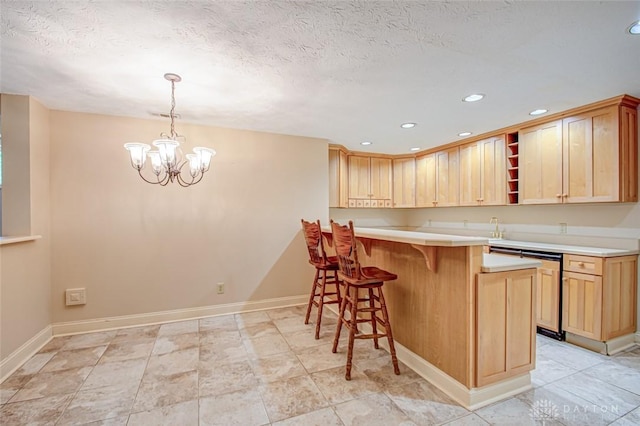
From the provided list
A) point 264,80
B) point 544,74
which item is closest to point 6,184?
point 264,80

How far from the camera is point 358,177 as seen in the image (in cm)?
500

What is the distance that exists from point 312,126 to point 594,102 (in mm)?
2825

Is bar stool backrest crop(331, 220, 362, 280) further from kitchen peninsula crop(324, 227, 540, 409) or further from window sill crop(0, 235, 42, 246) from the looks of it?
window sill crop(0, 235, 42, 246)

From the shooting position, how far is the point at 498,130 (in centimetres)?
376

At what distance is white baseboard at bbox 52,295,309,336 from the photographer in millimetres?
3055

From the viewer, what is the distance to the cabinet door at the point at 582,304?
2602 mm

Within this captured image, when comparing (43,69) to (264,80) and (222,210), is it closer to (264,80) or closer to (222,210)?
(264,80)

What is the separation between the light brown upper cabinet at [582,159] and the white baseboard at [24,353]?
17.0 feet

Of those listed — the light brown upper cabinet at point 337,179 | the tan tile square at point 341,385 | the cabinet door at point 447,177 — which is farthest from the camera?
the light brown upper cabinet at point 337,179

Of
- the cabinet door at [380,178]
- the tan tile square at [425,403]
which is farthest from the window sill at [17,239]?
the cabinet door at [380,178]

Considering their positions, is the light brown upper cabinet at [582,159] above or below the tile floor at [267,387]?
above

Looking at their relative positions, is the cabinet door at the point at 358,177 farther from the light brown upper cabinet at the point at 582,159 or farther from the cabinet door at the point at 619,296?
the cabinet door at the point at 619,296

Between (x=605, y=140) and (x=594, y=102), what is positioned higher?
(x=594, y=102)

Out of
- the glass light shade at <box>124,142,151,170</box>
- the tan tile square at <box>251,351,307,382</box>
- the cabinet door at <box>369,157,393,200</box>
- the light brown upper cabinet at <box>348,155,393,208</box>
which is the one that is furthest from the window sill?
the cabinet door at <box>369,157,393,200</box>
